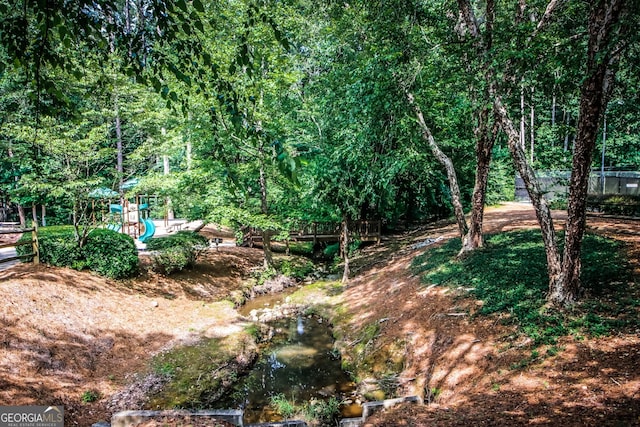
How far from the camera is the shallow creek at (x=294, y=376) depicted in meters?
6.60

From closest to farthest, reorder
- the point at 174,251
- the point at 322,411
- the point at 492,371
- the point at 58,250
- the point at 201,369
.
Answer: the point at 492,371 < the point at 322,411 < the point at 201,369 < the point at 58,250 < the point at 174,251

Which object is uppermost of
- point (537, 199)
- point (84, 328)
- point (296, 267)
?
point (537, 199)

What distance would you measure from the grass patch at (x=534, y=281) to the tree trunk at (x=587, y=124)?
1.31 feet

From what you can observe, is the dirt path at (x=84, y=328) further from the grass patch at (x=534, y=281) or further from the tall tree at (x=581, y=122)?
the tall tree at (x=581, y=122)

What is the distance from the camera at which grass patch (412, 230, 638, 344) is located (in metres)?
5.35

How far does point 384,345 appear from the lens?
25.0 ft

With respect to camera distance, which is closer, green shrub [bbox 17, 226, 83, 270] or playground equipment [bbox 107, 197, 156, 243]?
green shrub [bbox 17, 226, 83, 270]

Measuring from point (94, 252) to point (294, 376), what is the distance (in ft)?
22.7

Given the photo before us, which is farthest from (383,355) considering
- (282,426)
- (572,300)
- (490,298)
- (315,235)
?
(315,235)

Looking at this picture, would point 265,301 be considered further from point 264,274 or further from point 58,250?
point 58,250

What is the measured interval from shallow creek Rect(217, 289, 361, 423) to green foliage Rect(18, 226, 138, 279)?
4.91 meters

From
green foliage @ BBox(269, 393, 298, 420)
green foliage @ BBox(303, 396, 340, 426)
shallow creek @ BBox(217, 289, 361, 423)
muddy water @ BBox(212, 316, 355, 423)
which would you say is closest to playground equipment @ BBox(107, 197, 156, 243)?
shallow creek @ BBox(217, 289, 361, 423)

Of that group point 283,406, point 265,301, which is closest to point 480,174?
point 283,406

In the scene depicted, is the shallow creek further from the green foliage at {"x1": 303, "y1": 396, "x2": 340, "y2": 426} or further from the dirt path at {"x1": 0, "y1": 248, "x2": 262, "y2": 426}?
the dirt path at {"x1": 0, "y1": 248, "x2": 262, "y2": 426}
